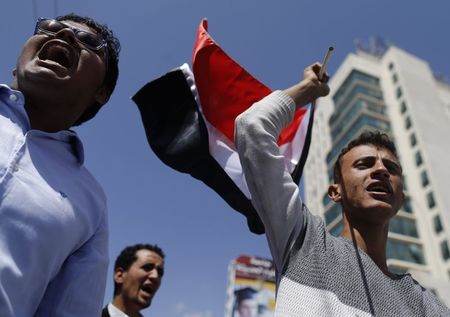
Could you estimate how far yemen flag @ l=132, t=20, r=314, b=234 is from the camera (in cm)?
372

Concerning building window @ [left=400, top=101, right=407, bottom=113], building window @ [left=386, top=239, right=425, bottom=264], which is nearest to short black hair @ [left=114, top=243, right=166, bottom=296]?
building window @ [left=386, top=239, right=425, bottom=264]

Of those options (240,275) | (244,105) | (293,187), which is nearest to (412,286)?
(293,187)

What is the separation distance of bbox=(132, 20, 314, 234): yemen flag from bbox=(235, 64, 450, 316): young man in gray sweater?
0.96 metres

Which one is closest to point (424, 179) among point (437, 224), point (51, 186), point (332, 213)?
point (437, 224)

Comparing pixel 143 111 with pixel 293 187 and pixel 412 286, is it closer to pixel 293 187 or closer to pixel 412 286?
pixel 293 187

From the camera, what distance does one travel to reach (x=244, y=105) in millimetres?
4246

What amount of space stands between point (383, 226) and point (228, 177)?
1405 mm

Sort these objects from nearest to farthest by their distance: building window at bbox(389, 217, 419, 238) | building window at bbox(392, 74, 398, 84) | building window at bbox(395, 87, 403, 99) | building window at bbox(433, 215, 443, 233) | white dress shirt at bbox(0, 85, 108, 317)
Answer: white dress shirt at bbox(0, 85, 108, 317), building window at bbox(433, 215, 443, 233), building window at bbox(389, 217, 419, 238), building window at bbox(395, 87, 403, 99), building window at bbox(392, 74, 398, 84)

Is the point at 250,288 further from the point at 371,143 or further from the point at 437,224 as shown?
the point at 371,143

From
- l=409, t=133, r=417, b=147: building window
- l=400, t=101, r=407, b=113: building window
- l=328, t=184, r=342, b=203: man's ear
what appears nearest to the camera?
l=328, t=184, r=342, b=203: man's ear

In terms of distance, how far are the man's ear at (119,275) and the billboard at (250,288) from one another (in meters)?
15.6

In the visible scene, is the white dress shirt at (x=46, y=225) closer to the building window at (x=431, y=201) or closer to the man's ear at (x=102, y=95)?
the man's ear at (x=102, y=95)

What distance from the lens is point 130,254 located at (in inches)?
193

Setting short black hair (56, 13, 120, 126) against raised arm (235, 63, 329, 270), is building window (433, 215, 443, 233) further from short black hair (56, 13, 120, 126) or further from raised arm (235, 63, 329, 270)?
short black hair (56, 13, 120, 126)
